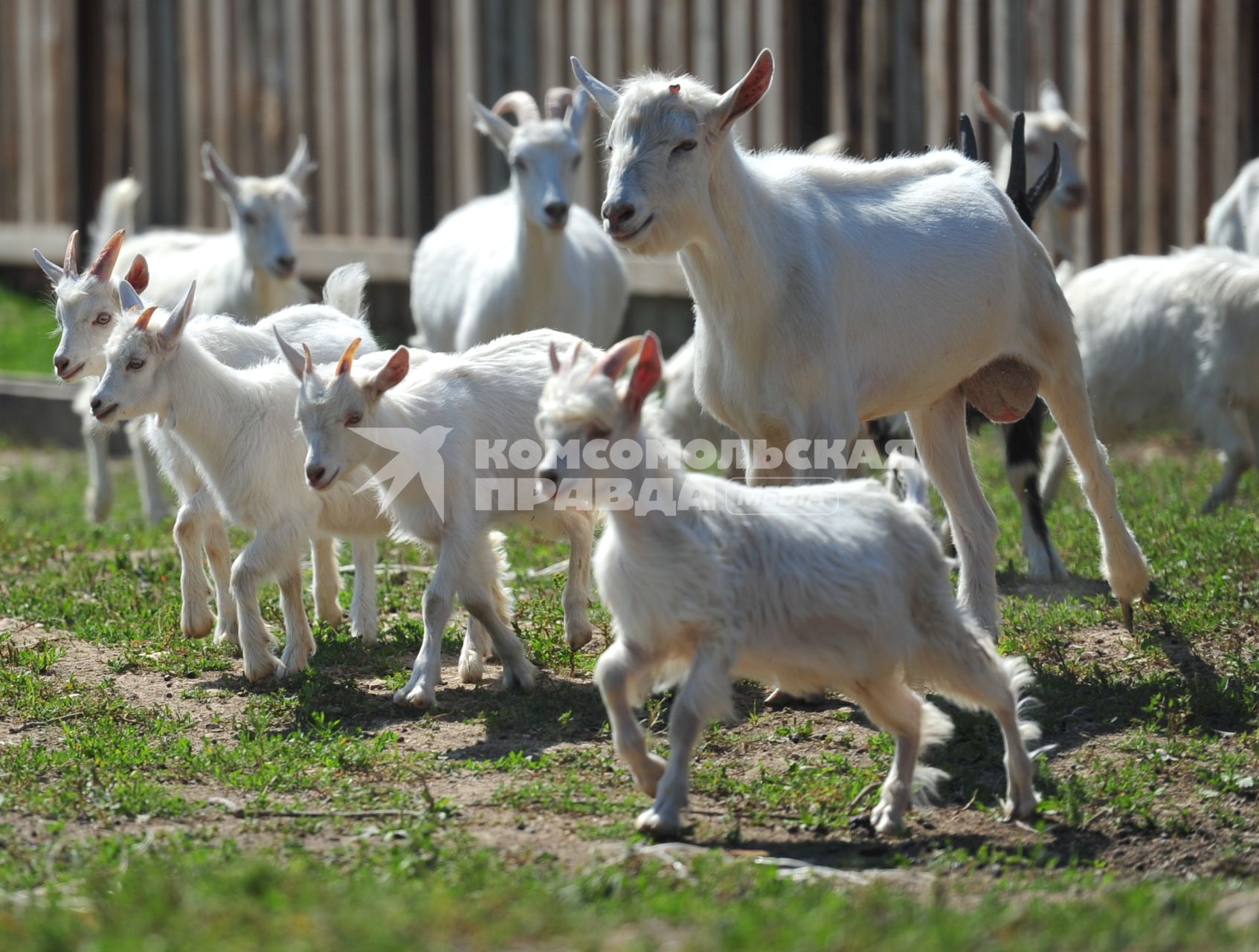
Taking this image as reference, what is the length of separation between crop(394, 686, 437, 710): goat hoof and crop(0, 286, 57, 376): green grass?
31.6ft

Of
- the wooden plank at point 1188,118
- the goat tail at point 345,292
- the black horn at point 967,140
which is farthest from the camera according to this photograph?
the wooden plank at point 1188,118

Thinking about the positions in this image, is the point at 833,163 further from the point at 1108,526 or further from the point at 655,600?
the point at 655,600

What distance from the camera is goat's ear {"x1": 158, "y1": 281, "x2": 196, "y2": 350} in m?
5.95

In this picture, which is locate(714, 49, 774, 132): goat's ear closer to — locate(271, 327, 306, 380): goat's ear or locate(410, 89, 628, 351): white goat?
locate(271, 327, 306, 380): goat's ear

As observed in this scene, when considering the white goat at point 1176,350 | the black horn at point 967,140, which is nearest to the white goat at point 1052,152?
Answer: the white goat at point 1176,350

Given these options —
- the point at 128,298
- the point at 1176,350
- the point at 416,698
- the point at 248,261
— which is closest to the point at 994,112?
the point at 1176,350

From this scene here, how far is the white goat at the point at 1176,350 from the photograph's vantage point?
8.26m

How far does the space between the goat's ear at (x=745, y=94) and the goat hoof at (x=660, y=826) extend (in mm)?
2285

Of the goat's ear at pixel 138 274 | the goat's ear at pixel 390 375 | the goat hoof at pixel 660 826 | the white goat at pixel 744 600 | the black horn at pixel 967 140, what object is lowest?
the goat hoof at pixel 660 826

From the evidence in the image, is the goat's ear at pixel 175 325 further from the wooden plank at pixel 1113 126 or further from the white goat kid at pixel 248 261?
the wooden plank at pixel 1113 126

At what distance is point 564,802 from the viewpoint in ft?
15.3

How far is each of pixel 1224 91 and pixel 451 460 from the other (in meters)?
6.83

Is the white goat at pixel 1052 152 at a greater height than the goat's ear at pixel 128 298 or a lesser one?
greater

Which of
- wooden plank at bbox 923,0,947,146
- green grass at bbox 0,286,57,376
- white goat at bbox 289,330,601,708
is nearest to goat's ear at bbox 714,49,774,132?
white goat at bbox 289,330,601,708
